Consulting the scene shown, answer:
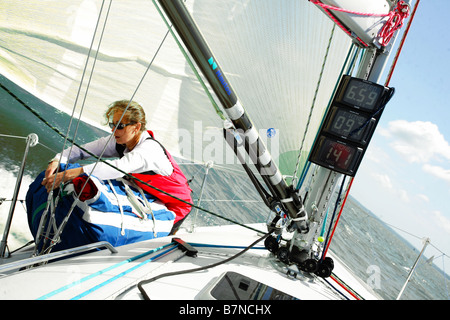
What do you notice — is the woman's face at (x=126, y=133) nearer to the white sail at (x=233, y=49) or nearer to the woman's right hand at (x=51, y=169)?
the woman's right hand at (x=51, y=169)

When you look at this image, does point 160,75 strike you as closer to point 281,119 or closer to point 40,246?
point 281,119

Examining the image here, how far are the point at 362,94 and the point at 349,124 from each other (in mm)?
141

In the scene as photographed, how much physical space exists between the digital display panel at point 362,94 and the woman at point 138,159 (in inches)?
35.8

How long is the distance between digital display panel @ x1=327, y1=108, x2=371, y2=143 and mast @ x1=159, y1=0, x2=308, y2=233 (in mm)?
341

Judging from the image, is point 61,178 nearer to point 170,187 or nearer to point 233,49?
point 170,187

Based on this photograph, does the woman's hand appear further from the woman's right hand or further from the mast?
the mast

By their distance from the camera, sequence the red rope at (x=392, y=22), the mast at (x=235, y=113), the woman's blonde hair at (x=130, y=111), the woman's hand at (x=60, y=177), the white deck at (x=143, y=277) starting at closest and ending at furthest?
the white deck at (x=143, y=277)
the mast at (x=235, y=113)
the woman's hand at (x=60, y=177)
the red rope at (x=392, y=22)
the woman's blonde hair at (x=130, y=111)

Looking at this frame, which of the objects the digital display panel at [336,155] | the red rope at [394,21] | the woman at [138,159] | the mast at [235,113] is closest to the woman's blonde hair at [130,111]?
the woman at [138,159]

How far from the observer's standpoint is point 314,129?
77.4 inches

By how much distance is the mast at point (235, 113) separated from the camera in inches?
40.1

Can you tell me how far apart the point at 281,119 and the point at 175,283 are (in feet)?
3.98

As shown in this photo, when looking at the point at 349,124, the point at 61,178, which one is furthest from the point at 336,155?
the point at 61,178

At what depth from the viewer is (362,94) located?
4.56 ft
